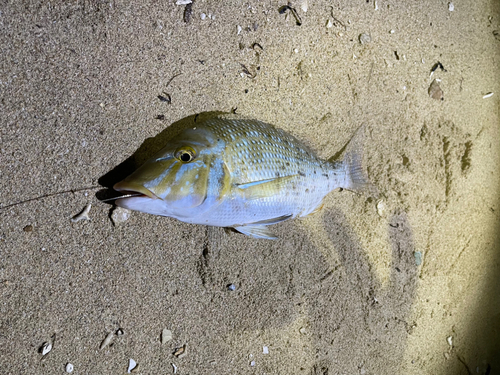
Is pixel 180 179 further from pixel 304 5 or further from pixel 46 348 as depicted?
pixel 304 5

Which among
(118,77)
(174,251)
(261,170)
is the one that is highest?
(118,77)

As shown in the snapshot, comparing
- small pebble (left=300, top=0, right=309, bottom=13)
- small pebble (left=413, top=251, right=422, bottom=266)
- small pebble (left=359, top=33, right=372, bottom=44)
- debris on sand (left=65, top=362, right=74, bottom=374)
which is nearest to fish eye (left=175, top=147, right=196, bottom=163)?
debris on sand (left=65, top=362, right=74, bottom=374)

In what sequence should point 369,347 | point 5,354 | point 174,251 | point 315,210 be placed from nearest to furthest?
point 5,354, point 174,251, point 315,210, point 369,347

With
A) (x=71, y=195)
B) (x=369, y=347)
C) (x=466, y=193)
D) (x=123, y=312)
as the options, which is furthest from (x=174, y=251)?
(x=466, y=193)

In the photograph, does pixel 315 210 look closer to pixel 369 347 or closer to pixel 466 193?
pixel 369 347

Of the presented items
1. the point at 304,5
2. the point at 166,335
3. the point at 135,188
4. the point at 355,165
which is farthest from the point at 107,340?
the point at 304,5

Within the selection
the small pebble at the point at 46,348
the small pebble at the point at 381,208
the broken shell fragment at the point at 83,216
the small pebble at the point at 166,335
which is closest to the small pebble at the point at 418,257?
the small pebble at the point at 381,208

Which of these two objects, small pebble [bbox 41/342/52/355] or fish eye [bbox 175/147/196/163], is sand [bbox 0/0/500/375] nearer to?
small pebble [bbox 41/342/52/355]
